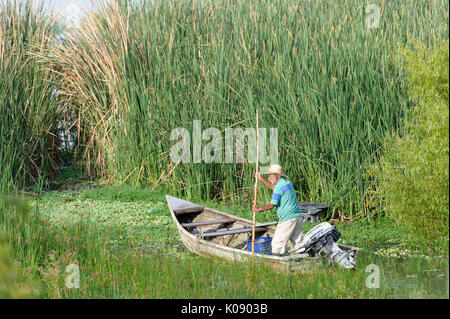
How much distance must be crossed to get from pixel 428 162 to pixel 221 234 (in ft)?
9.40

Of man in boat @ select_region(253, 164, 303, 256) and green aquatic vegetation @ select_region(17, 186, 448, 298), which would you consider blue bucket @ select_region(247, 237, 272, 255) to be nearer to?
man in boat @ select_region(253, 164, 303, 256)

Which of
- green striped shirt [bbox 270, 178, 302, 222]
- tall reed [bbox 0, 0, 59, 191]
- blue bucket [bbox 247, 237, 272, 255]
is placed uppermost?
tall reed [bbox 0, 0, 59, 191]

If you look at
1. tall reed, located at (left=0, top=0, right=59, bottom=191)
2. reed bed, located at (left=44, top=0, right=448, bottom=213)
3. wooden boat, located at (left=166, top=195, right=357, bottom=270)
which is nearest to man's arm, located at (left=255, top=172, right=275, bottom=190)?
wooden boat, located at (left=166, top=195, right=357, bottom=270)

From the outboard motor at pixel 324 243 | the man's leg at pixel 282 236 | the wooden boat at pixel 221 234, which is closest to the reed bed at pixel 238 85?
the wooden boat at pixel 221 234

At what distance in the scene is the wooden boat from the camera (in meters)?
5.97

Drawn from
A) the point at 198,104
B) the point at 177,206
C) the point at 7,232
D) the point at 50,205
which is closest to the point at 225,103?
the point at 198,104

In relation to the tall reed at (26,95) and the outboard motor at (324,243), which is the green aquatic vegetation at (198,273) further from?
the tall reed at (26,95)

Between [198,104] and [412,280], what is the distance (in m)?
5.08

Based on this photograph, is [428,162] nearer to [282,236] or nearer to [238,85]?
[282,236]

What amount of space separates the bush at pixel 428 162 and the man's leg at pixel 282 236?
47.8 inches

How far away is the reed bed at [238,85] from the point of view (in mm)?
8477

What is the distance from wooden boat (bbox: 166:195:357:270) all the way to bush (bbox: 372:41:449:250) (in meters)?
0.84

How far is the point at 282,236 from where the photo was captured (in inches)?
269

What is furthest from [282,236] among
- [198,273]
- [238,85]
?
[238,85]
